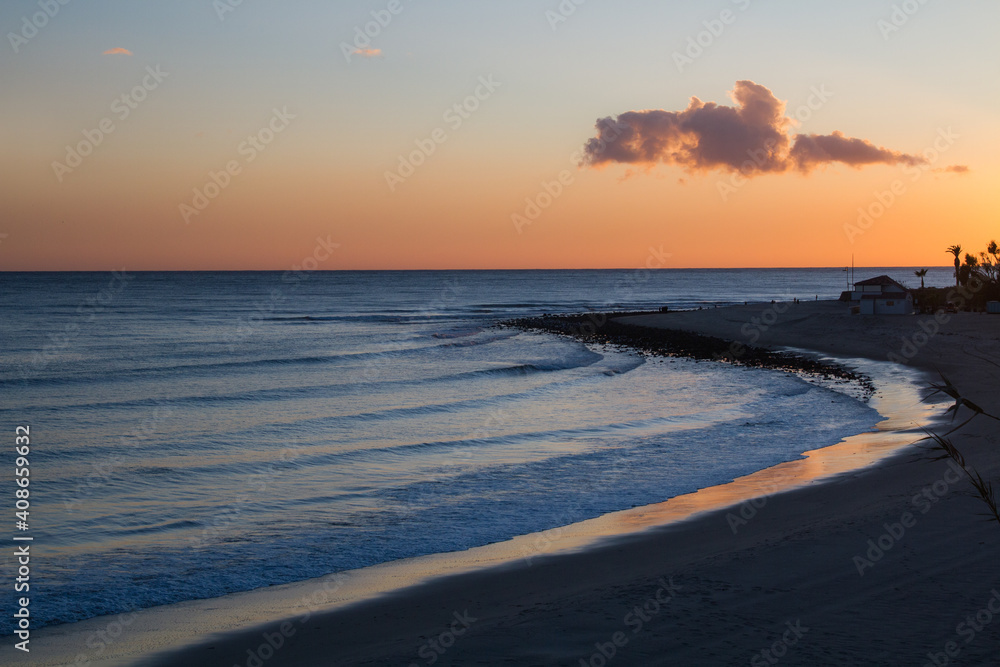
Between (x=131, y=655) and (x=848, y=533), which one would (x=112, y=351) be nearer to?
(x=131, y=655)

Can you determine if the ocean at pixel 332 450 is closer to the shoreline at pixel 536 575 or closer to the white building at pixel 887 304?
the shoreline at pixel 536 575

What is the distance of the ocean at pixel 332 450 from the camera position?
10.6 m

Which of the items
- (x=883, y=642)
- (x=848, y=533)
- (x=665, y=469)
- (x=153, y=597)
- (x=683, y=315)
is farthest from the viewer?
(x=683, y=315)

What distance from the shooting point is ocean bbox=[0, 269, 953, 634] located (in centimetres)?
1061

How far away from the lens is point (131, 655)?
7.22 m

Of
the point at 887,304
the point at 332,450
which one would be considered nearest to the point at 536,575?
the point at 332,450

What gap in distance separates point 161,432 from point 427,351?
2368 centimetres

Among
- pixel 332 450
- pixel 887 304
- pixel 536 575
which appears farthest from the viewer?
pixel 887 304

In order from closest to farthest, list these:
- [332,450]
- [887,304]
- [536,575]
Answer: [536,575]
[332,450]
[887,304]

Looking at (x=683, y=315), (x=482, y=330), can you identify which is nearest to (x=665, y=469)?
(x=482, y=330)

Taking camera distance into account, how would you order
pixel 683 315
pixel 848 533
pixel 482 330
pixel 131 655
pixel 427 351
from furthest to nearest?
pixel 683 315 < pixel 482 330 < pixel 427 351 < pixel 848 533 < pixel 131 655

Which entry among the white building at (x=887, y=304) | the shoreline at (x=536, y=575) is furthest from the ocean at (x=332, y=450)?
the white building at (x=887, y=304)

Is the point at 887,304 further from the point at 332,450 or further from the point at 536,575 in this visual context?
the point at 536,575

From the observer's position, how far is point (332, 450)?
17.7 meters
